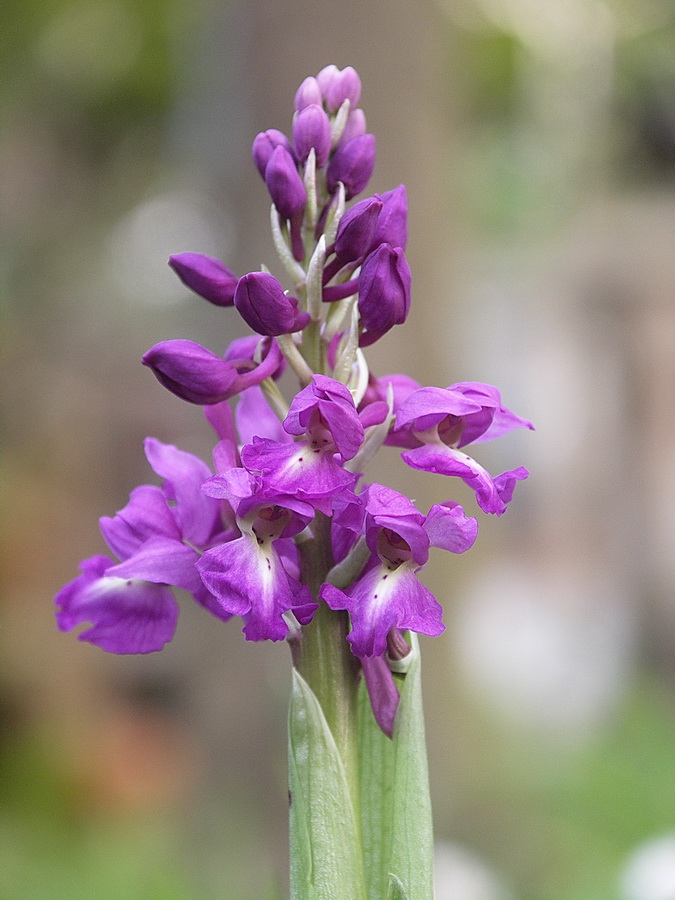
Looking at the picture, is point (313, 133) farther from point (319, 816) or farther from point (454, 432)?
point (319, 816)

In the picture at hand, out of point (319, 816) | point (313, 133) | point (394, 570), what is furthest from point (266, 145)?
point (319, 816)

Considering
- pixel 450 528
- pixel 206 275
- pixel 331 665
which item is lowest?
pixel 331 665

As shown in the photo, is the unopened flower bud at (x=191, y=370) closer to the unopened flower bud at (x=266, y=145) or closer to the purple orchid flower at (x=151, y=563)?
the purple orchid flower at (x=151, y=563)

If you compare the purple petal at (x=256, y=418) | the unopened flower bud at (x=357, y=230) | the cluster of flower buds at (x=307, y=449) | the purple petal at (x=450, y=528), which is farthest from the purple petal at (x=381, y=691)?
the unopened flower bud at (x=357, y=230)

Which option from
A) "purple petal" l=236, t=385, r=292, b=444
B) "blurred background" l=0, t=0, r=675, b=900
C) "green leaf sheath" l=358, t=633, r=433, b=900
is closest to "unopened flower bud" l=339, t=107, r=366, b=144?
"purple petal" l=236, t=385, r=292, b=444

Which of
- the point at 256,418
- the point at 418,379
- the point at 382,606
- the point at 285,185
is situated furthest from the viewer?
the point at 418,379

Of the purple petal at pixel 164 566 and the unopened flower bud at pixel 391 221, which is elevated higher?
the unopened flower bud at pixel 391 221
